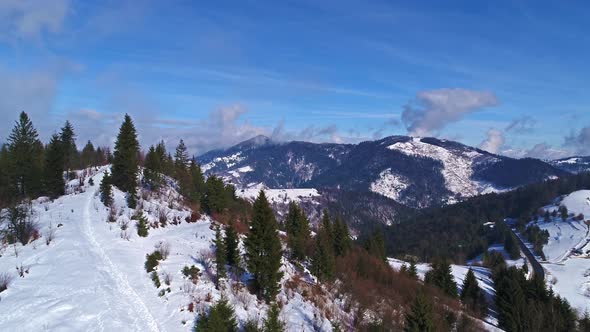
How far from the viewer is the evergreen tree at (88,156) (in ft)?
291

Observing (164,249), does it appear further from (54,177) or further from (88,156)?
(88,156)

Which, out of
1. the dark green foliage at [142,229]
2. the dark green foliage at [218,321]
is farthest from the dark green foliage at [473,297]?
the dark green foliage at [218,321]

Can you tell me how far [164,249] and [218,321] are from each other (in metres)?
13.9

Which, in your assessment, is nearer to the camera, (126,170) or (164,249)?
(164,249)

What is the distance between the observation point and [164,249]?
31641 mm

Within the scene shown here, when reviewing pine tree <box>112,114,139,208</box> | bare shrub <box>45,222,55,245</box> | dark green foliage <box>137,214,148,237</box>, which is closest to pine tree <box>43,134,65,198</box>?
pine tree <box>112,114,139,208</box>

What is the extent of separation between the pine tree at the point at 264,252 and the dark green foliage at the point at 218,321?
21.0 feet

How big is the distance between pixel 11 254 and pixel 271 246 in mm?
19425

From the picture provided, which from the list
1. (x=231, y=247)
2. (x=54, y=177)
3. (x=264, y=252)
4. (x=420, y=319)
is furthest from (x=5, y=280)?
(x=54, y=177)

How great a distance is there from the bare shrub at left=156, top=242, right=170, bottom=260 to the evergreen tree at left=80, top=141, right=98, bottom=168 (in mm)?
61970

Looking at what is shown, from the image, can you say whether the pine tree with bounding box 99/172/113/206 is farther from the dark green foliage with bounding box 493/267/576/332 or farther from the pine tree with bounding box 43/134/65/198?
the dark green foliage with bounding box 493/267/576/332

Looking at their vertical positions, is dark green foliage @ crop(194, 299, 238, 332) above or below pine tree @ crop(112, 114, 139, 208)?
below

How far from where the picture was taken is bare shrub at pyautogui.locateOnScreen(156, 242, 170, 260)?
99.4ft

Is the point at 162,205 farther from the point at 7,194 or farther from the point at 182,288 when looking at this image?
the point at 182,288
